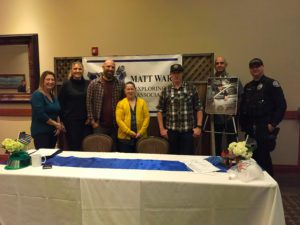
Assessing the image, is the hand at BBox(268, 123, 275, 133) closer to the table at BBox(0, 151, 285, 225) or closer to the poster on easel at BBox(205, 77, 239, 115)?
the poster on easel at BBox(205, 77, 239, 115)

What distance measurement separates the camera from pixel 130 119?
9.45 ft

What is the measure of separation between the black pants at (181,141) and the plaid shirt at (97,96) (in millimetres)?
675

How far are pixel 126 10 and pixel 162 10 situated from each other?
48cm

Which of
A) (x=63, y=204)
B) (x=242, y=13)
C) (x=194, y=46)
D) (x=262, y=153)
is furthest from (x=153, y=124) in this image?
(x=63, y=204)

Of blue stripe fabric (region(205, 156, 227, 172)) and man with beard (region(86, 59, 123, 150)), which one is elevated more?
man with beard (region(86, 59, 123, 150))

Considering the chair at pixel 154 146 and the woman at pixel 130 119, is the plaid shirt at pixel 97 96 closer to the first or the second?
the woman at pixel 130 119

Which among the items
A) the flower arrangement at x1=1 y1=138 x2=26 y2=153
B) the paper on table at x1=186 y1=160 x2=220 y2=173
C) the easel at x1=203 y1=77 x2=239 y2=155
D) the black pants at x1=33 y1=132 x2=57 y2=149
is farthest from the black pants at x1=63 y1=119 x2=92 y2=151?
the paper on table at x1=186 y1=160 x2=220 y2=173

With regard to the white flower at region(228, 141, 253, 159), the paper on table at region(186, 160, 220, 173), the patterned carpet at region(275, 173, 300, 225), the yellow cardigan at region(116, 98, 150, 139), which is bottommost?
the patterned carpet at region(275, 173, 300, 225)

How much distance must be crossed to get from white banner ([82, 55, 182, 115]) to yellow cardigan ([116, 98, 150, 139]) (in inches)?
24.1

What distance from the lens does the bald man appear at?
3133 mm

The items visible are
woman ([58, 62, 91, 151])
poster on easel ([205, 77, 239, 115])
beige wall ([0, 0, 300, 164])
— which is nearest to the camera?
poster on easel ([205, 77, 239, 115])

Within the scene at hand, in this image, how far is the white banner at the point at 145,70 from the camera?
3.47 meters

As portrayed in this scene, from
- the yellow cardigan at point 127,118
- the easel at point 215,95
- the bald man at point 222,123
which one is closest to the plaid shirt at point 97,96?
the yellow cardigan at point 127,118

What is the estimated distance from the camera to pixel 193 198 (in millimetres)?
1598
